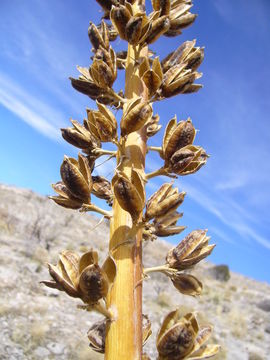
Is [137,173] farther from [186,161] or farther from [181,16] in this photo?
[181,16]

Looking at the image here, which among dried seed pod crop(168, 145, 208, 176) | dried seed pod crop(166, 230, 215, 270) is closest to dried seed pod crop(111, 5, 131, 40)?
dried seed pod crop(168, 145, 208, 176)

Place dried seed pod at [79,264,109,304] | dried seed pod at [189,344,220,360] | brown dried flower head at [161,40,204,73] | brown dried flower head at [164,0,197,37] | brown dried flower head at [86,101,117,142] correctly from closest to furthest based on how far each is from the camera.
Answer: dried seed pod at [79,264,109,304], dried seed pod at [189,344,220,360], brown dried flower head at [86,101,117,142], brown dried flower head at [161,40,204,73], brown dried flower head at [164,0,197,37]

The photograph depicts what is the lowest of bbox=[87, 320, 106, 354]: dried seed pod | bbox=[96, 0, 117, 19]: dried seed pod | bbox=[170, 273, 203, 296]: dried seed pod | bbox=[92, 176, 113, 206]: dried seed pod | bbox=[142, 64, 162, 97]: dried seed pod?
bbox=[87, 320, 106, 354]: dried seed pod

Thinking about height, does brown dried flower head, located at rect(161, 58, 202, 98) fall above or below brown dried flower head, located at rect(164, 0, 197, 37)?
below

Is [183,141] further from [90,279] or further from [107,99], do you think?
[90,279]

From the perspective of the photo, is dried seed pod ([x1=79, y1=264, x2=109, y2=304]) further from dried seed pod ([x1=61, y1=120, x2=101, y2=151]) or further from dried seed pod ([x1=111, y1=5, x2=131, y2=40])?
dried seed pod ([x1=111, y1=5, x2=131, y2=40])

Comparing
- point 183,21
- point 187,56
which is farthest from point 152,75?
point 183,21

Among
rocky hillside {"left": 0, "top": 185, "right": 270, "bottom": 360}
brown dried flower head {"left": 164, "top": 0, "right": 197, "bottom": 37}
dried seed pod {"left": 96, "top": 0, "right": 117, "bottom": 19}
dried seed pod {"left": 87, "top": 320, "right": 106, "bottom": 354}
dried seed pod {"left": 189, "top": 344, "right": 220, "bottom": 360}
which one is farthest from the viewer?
rocky hillside {"left": 0, "top": 185, "right": 270, "bottom": 360}

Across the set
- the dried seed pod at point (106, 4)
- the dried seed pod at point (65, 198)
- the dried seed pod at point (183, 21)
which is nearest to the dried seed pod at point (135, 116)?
the dried seed pod at point (65, 198)
